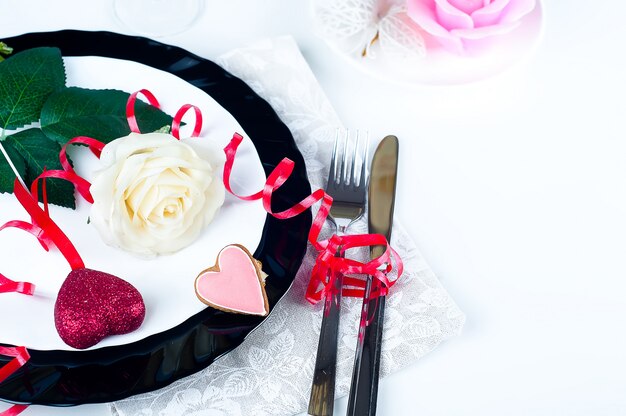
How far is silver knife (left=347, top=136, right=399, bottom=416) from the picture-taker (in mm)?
611

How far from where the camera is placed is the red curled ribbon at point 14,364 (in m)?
0.57

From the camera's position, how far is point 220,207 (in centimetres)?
69

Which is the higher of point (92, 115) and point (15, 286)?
point (92, 115)

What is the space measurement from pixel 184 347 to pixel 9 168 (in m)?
0.27

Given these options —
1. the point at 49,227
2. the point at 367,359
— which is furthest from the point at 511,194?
the point at 49,227

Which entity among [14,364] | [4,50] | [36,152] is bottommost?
[14,364]

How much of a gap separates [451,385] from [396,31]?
1.45ft

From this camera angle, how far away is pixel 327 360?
63 centimetres

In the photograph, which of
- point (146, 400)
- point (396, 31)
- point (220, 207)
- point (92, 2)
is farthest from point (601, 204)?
point (92, 2)

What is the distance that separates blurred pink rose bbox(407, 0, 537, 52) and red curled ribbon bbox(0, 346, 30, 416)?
560 millimetres

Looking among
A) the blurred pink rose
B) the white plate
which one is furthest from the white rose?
the blurred pink rose

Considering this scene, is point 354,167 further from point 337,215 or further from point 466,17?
point 466,17

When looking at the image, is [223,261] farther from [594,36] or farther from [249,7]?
[594,36]

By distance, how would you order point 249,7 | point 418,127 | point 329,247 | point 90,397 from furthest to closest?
point 249,7 → point 418,127 → point 329,247 → point 90,397
